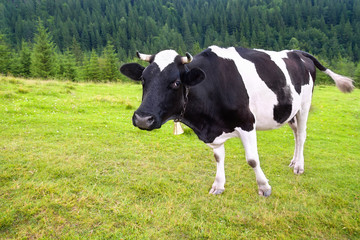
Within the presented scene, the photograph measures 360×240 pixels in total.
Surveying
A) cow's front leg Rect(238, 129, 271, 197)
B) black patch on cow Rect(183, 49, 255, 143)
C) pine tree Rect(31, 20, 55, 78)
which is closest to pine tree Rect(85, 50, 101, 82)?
pine tree Rect(31, 20, 55, 78)

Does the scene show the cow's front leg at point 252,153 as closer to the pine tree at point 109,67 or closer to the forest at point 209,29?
the pine tree at point 109,67

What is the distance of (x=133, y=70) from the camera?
14.6 ft

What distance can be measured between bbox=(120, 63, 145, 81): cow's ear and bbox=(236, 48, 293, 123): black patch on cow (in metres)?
2.21

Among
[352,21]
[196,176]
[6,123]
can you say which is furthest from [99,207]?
[352,21]

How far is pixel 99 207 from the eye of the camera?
431 cm

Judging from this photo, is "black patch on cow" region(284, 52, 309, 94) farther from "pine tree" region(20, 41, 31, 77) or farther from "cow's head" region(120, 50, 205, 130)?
"pine tree" region(20, 41, 31, 77)

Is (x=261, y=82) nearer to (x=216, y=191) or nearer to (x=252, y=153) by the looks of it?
(x=252, y=153)

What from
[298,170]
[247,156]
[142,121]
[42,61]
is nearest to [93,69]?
[42,61]

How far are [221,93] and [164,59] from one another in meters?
1.26

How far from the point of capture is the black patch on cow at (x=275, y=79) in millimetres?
5059

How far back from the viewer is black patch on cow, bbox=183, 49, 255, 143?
4473mm

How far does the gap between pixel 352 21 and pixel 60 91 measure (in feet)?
577

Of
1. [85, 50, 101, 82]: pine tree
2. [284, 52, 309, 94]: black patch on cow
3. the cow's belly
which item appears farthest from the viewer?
[85, 50, 101, 82]: pine tree

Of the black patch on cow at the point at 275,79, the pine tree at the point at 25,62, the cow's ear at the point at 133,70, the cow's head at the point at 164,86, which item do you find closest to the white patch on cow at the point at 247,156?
the black patch on cow at the point at 275,79
